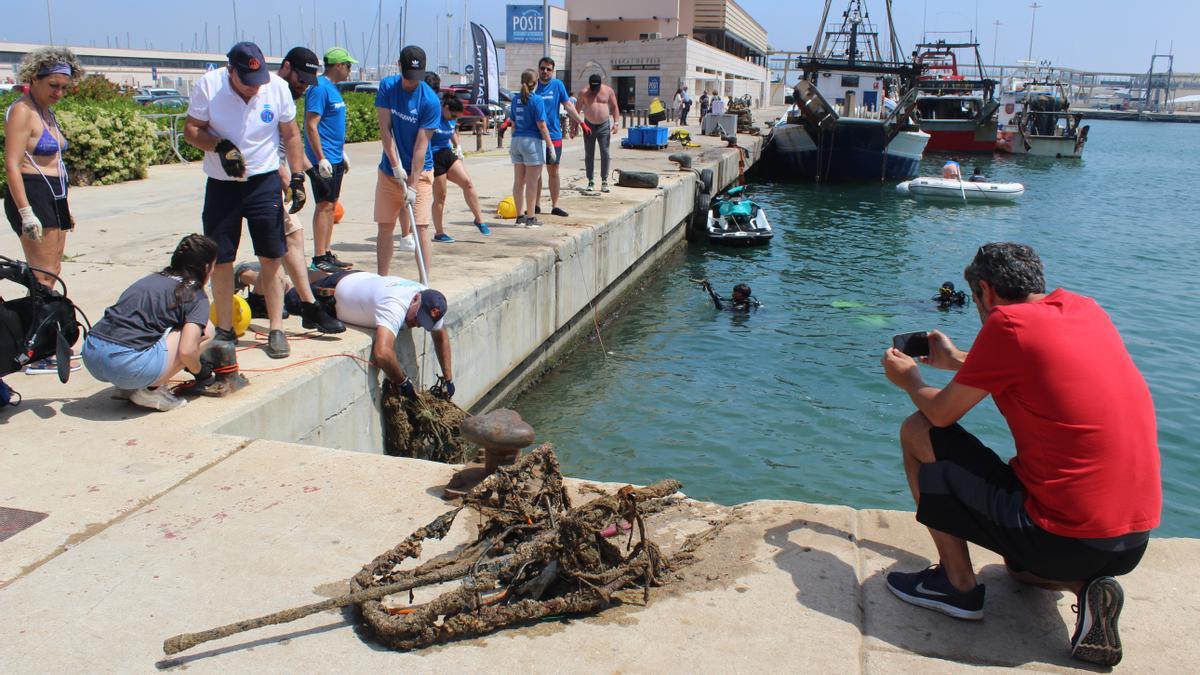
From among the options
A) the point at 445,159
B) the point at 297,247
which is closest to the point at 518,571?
the point at 297,247

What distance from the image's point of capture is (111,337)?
180 inches

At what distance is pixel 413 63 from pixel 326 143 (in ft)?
3.74

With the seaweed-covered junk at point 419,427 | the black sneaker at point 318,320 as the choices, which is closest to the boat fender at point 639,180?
the seaweed-covered junk at point 419,427

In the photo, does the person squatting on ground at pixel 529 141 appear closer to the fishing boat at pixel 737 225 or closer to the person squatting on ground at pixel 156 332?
the person squatting on ground at pixel 156 332

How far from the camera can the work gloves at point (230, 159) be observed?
5.13 m

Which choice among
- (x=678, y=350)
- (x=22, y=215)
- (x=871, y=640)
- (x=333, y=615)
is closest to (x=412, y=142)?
(x=22, y=215)

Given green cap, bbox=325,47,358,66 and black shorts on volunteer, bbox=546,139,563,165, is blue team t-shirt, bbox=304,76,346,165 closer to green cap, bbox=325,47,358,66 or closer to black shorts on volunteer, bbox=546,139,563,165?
green cap, bbox=325,47,358,66

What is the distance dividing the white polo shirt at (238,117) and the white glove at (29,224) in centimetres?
Answer: 121

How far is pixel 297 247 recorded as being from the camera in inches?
237

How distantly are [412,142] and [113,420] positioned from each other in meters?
3.60

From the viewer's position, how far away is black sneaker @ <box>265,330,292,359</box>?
5.53m

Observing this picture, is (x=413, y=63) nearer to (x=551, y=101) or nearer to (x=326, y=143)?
(x=326, y=143)

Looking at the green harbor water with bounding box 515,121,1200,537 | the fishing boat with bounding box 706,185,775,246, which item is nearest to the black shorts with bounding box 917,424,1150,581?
the green harbor water with bounding box 515,121,1200,537

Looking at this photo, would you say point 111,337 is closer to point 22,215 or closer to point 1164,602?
point 22,215
